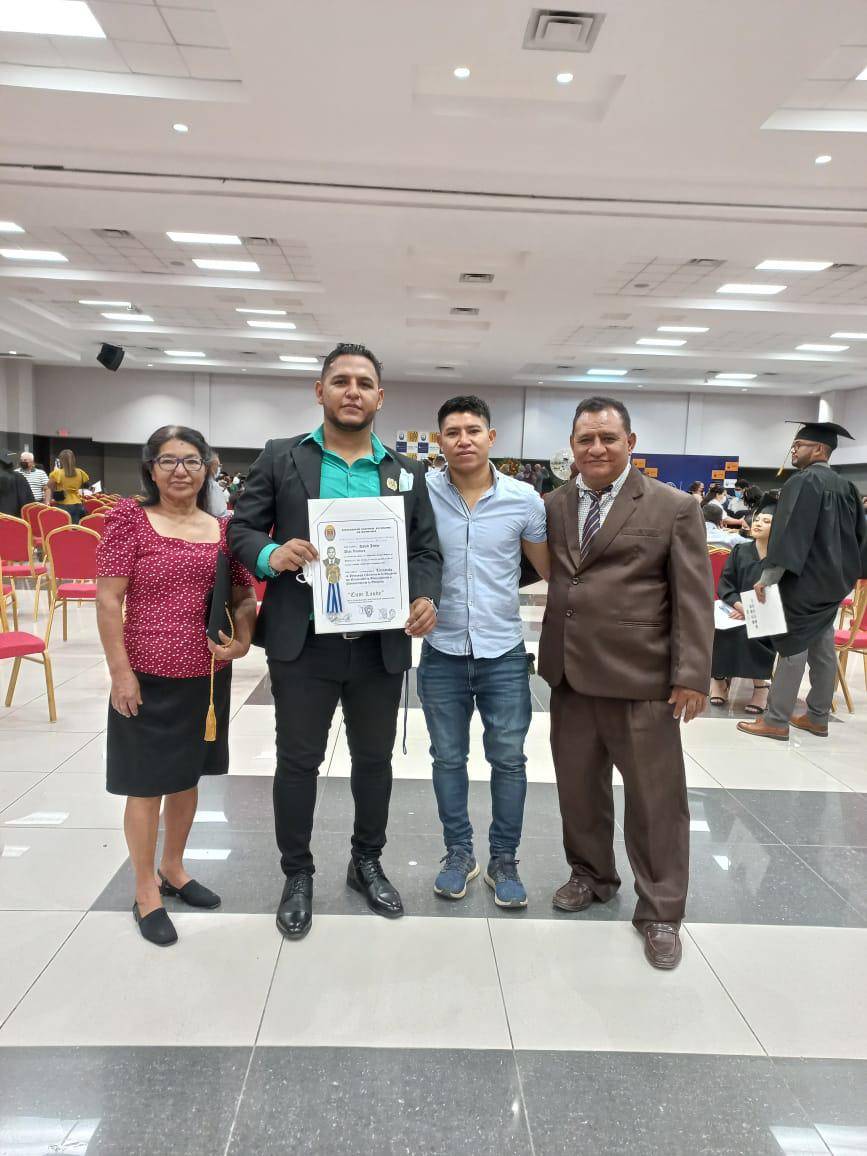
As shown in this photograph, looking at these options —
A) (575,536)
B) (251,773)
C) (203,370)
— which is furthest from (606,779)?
(203,370)

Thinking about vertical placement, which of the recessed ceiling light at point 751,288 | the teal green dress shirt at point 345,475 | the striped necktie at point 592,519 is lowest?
the striped necktie at point 592,519

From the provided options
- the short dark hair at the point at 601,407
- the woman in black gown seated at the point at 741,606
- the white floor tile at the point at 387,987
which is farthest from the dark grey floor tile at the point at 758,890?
the woman in black gown seated at the point at 741,606

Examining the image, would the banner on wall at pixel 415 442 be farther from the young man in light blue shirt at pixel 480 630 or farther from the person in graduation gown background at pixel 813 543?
the young man in light blue shirt at pixel 480 630

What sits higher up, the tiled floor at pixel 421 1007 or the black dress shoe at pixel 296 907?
the black dress shoe at pixel 296 907

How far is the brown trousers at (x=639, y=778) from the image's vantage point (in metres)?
2.02

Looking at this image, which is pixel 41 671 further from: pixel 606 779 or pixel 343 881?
pixel 606 779

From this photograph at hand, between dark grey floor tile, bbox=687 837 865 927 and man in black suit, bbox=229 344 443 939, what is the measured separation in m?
1.04

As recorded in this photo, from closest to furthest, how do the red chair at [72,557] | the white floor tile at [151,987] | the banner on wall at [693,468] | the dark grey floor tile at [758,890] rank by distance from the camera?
the white floor tile at [151,987]
the dark grey floor tile at [758,890]
the red chair at [72,557]
the banner on wall at [693,468]

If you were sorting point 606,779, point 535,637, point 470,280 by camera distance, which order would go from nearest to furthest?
point 606,779, point 535,637, point 470,280

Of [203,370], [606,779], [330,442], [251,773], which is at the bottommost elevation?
[251,773]

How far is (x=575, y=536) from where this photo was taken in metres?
2.07

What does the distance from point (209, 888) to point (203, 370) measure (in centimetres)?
1761

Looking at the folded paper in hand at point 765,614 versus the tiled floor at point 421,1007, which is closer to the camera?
the tiled floor at point 421,1007

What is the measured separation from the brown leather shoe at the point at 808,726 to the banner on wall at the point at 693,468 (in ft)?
49.6
